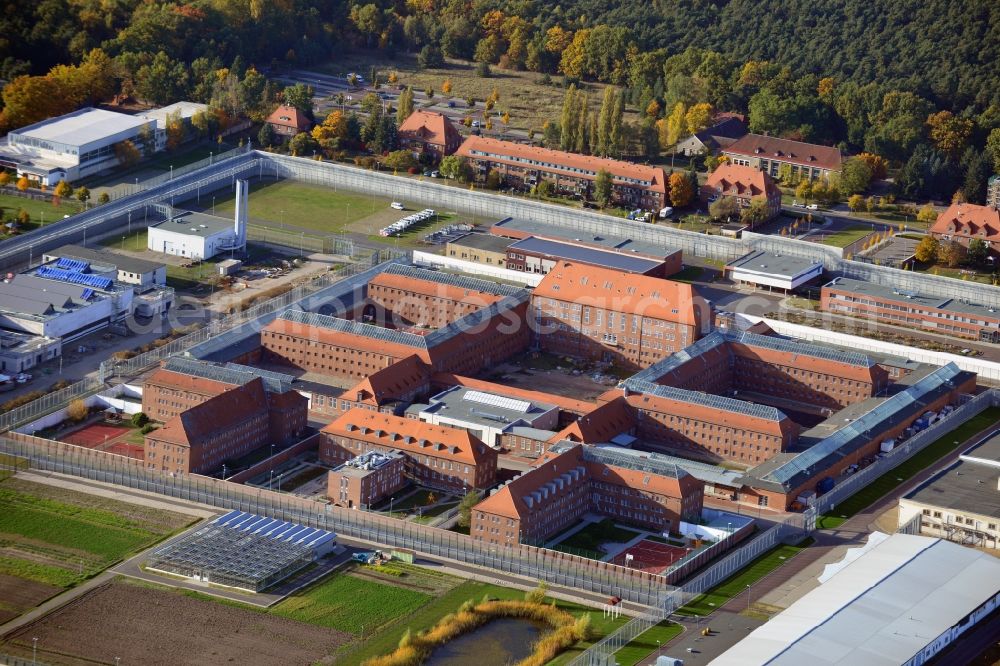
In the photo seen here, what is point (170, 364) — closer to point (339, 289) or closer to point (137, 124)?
point (339, 289)

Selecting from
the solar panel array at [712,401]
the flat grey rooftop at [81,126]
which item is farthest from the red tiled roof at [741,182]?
the flat grey rooftop at [81,126]

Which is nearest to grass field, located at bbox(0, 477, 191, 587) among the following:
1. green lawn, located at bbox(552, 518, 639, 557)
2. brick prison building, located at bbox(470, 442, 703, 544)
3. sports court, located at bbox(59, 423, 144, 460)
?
sports court, located at bbox(59, 423, 144, 460)

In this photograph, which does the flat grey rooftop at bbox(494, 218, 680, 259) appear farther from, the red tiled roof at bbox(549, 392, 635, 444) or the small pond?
the small pond

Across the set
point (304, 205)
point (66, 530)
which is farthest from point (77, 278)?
point (66, 530)

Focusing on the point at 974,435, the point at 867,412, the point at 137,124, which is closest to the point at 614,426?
the point at 867,412

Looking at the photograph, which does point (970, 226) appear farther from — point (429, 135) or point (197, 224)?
point (197, 224)

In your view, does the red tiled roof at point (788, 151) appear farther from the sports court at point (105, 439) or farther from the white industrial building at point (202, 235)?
the sports court at point (105, 439)
